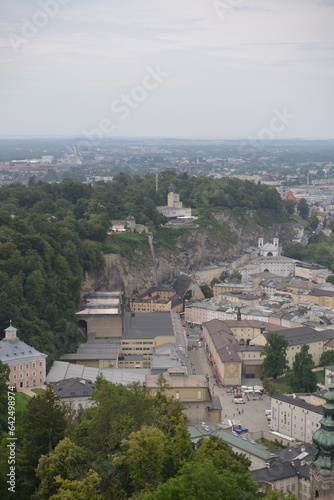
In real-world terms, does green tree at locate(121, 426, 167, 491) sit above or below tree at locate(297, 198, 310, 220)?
above

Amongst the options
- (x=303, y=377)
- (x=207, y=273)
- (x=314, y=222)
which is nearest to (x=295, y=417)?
(x=303, y=377)

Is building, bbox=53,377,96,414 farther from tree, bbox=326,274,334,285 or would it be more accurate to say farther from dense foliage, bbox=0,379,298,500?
tree, bbox=326,274,334,285

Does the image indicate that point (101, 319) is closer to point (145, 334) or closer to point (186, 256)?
point (145, 334)

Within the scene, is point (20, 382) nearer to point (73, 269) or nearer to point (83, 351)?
point (83, 351)

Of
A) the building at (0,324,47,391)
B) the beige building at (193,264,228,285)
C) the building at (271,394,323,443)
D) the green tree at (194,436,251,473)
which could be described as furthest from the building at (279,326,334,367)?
the beige building at (193,264,228,285)

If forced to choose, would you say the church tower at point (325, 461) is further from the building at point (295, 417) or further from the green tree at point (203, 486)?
the building at point (295, 417)

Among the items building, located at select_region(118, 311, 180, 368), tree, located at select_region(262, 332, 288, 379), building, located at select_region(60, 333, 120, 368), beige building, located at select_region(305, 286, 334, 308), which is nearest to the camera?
building, located at select_region(60, 333, 120, 368)
